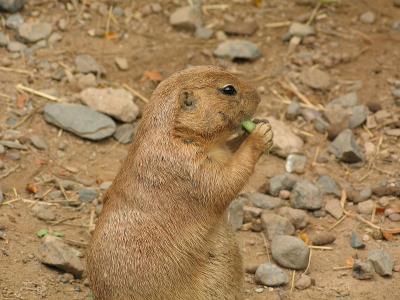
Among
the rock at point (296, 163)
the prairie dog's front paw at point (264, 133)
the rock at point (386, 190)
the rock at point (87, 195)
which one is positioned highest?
the prairie dog's front paw at point (264, 133)

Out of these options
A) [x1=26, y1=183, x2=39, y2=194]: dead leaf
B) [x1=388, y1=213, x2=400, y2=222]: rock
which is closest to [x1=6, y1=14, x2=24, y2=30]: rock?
[x1=26, y1=183, x2=39, y2=194]: dead leaf

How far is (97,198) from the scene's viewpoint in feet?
22.6

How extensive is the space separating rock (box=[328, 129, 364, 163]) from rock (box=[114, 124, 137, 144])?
1774 millimetres

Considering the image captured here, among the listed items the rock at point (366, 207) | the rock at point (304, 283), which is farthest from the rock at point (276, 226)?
the rock at point (366, 207)

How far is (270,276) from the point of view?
6172 mm

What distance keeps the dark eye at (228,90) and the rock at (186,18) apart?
11.0ft

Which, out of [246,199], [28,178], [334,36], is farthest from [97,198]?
[334,36]

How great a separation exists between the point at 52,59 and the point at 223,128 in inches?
130

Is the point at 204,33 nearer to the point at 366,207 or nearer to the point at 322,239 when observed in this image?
the point at 366,207

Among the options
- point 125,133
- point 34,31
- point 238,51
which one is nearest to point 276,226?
point 125,133

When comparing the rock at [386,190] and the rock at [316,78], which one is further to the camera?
the rock at [316,78]

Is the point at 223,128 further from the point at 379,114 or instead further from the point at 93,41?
the point at 93,41

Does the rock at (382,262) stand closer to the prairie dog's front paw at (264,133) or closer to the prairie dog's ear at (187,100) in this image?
the prairie dog's front paw at (264,133)

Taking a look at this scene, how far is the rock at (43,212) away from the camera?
21.4ft
